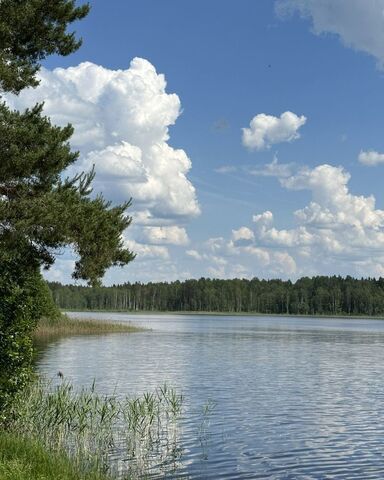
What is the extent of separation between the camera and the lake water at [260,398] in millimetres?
22172

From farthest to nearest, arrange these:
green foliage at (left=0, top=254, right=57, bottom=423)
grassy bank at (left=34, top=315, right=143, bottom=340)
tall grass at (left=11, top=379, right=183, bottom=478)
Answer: grassy bank at (left=34, top=315, right=143, bottom=340)
tall grass at (left=11, top=379, right=183, bottom=478)
green foliage at (left=0, top=254, right=57, bottom=423)

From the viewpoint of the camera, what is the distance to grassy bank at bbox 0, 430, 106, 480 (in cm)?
1390

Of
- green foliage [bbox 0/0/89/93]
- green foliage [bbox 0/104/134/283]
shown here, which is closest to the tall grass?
green foliage [bbox 0/104/134/283]

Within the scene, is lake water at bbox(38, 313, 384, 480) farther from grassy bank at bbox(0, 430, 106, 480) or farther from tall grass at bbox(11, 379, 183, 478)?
grassy bank at bbox(0, 430, 106, 480)

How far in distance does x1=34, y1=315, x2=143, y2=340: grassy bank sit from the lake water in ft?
28.0

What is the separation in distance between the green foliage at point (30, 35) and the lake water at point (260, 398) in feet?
47.5

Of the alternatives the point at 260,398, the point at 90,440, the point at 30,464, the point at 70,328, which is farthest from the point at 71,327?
the point at 30,464

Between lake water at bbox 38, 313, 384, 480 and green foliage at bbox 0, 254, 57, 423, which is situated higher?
green foliage at bbox 0, 254, 57, 423

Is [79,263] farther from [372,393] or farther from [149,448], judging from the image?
[372,393]

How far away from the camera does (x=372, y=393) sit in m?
37.8

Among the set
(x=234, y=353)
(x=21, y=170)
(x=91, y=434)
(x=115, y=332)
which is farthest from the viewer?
(x=115, y=332)

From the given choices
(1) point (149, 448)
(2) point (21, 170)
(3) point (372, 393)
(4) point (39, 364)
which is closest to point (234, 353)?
(4) point (39, 364)

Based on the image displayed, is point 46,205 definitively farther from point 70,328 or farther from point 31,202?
point 70,328

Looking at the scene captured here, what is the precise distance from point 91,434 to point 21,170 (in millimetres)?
9512
